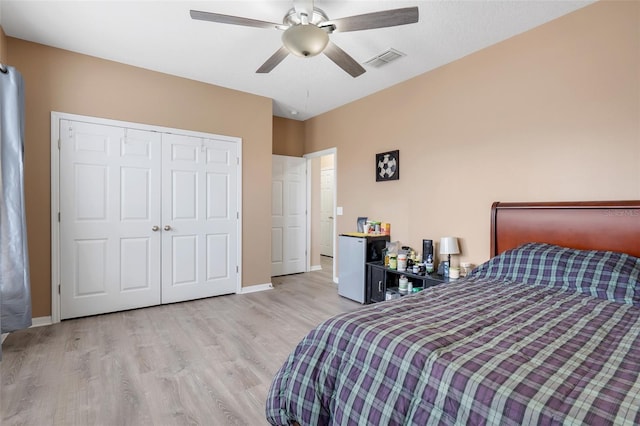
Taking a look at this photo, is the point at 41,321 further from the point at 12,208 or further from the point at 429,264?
the point at 429,264

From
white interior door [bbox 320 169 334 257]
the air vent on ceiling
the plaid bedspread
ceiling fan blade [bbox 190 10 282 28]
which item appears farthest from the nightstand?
white interior door [bbox 320 169 334 257]

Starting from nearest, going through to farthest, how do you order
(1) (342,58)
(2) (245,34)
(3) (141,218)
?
1. (1) (342,58)
2. (2) (245,34)
3. (3) (141,218)

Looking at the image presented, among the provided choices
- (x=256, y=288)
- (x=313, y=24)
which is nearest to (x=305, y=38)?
(x=313, y=24)

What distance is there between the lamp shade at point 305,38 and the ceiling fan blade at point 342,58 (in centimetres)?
25

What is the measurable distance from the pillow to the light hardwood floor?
6.14 ft

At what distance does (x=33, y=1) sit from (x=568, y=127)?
4.35 metres

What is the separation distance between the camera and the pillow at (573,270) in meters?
1.86

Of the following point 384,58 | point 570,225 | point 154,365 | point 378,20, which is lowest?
point 154,365

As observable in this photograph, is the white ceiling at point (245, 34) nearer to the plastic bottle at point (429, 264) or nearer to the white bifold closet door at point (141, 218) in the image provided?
the white bifold closet door at point (141, 218)

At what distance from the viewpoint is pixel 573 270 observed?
6.75 ft

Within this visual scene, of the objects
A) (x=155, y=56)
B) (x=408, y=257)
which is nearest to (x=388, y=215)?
(x=408, y=257)

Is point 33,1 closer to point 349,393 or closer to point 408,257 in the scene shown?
point 349,393

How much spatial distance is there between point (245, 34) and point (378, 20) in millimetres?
1368

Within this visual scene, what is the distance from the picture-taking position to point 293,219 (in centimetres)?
544
